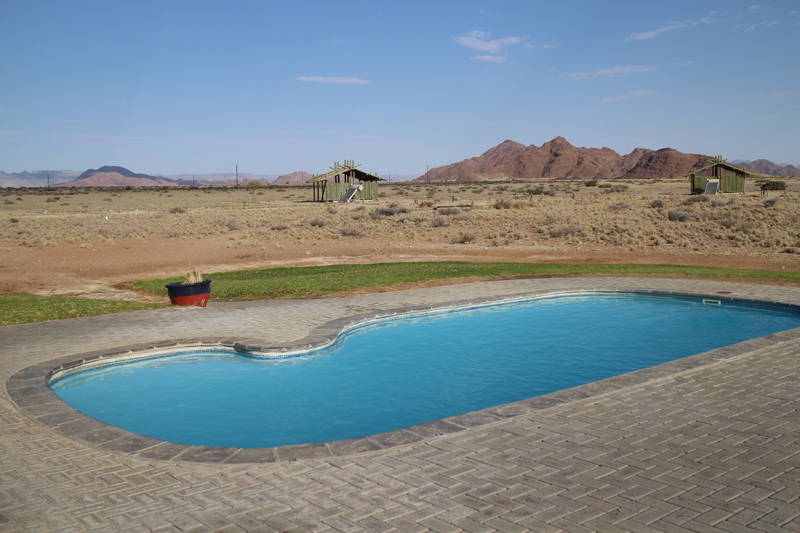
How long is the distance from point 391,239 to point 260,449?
25.3m

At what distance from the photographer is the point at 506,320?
11.5 metres

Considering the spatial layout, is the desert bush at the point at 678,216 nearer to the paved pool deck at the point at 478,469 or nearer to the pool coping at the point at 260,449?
the pool coping at the point at 260,449

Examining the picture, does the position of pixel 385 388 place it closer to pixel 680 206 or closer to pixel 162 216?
pixel 680 206

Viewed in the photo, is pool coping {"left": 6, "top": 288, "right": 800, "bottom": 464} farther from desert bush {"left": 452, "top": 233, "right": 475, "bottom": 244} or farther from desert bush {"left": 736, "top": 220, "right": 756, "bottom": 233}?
desert bush {"left": 736, "top": 220, "right": 756, "bottom": 233}

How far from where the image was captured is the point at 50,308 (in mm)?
11641

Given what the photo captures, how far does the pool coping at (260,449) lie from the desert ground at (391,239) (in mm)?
6588

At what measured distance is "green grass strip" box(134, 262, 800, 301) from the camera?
A: 46.6 ft

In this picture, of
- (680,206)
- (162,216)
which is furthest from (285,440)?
(162,216)

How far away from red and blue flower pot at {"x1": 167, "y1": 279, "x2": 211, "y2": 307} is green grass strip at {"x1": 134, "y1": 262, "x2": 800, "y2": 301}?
5.74 feet

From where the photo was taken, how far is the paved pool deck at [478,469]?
369 cm

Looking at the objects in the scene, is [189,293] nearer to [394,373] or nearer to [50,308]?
[50,308]

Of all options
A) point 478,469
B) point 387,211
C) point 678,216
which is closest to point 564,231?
point 678,216

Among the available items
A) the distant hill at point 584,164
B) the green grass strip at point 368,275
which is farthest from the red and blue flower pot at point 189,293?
the distant hill at point 584,164

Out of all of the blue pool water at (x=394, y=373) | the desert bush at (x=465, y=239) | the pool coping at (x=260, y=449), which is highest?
the desert bush at (x=465, y=239)
